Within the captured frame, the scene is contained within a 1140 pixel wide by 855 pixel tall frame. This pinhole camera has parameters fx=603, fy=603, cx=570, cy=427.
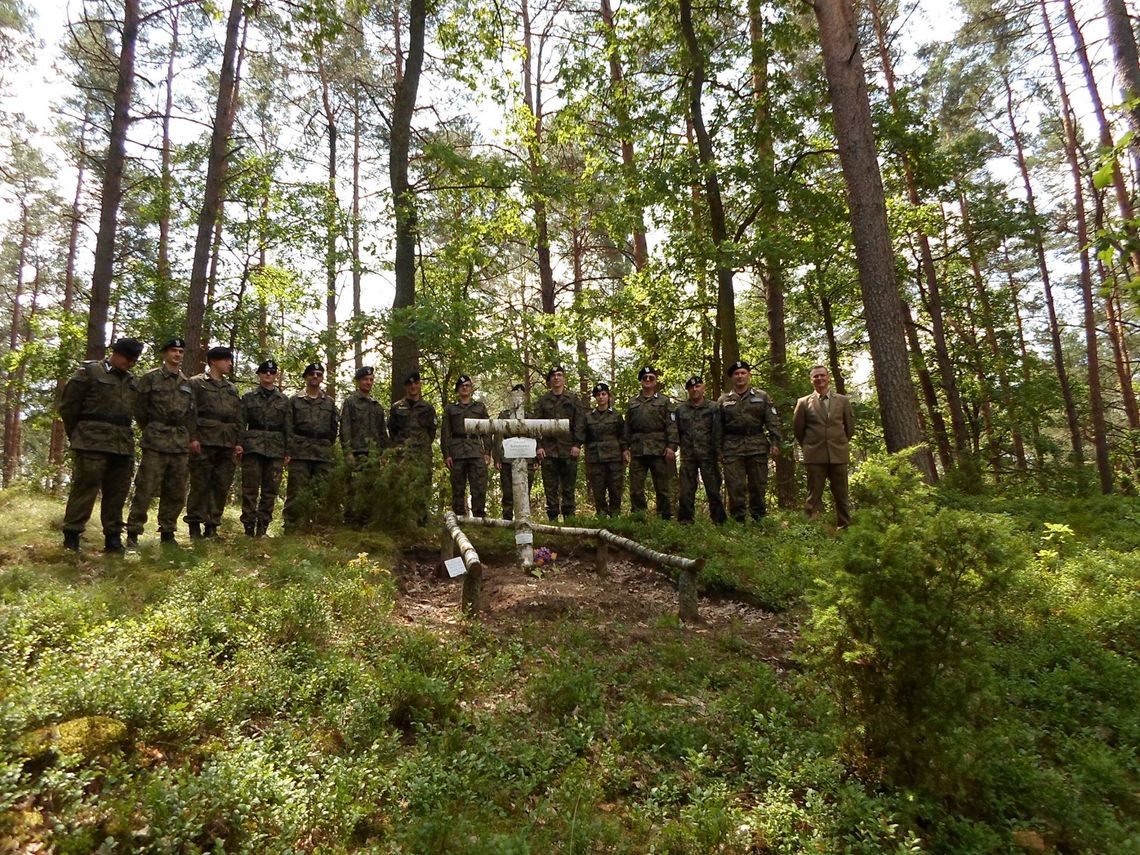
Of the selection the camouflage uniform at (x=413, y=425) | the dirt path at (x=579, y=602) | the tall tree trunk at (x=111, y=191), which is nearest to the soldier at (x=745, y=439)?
the dirt path at (x=579, y=602)

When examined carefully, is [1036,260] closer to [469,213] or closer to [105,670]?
[469,213]

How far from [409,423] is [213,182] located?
6.06 metres

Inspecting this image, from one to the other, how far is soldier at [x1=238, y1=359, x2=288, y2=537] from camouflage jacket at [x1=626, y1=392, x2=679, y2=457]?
5.51m

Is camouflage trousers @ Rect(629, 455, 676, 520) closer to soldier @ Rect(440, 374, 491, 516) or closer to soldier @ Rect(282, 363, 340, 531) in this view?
soldier @ Rect(440, 374, 491, 516)

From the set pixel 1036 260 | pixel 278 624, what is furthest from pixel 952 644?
pixel 1036 260

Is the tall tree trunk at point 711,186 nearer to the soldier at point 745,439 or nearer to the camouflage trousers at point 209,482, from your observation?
the soldier at point 745,439

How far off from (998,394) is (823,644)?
17.2m

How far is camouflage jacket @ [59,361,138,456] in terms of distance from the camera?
6.68m

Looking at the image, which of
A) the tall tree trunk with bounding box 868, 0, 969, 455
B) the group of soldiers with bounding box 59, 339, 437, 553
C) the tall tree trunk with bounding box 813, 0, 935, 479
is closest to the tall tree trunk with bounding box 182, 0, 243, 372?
the group of soldiers with bounding box 59, 339, 437, 553

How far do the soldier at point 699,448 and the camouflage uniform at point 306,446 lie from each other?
A: 563cm

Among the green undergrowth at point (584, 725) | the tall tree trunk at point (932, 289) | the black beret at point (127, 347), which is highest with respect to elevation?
the tall tree trunk at point (932, 289)

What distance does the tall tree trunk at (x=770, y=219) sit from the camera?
11.6m

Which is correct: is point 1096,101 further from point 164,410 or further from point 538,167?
point 164,410

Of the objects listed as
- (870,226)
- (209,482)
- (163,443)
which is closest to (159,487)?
(209,482)
